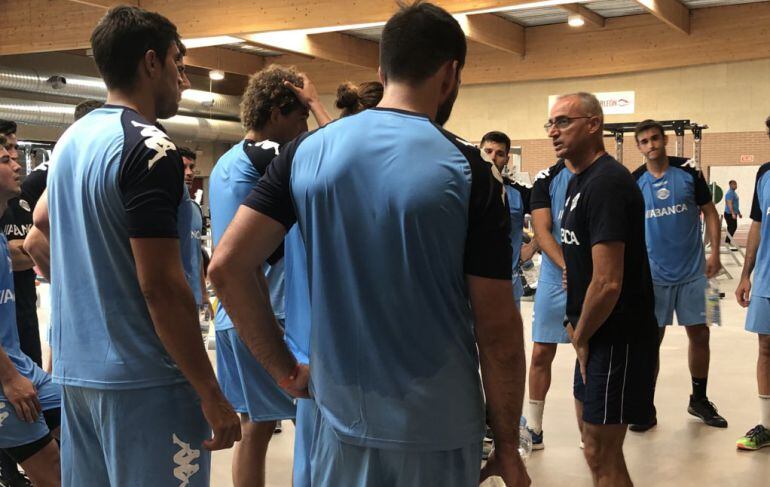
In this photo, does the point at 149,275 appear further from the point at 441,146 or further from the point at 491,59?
the point at 491,59

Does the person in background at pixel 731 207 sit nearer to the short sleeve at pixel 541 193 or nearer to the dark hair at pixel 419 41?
the short sleeve at pixel 541 193

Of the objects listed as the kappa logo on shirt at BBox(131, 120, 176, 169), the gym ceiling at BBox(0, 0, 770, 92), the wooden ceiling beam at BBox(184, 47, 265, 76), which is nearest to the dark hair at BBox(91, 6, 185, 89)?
the kappa logo on shirt at BBox(131, 120, 176, 169)

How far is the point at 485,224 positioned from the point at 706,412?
442 centimetres

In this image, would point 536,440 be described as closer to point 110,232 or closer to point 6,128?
point 6,128

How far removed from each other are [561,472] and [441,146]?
333cm

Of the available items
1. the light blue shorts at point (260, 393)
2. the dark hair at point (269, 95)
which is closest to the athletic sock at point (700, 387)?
the light blue shorts at point (260, 393)

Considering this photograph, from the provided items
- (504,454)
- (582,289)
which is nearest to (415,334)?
(504,454)

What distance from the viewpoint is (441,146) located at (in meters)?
1.67

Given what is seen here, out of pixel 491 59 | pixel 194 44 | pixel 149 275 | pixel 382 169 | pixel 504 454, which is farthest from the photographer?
pixel 491 59

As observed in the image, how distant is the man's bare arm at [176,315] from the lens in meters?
1.89

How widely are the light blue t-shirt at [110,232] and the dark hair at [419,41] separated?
589 mm

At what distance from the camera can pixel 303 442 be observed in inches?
82.4

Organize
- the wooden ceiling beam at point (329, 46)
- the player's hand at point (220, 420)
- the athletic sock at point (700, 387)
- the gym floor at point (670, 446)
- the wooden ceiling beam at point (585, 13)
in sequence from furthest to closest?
the wooden ceiling beam at point (585, 13) < the wooden ceiling beam at point (329, 46) < the athletic sock at point (700, 387) < the gym floor at point (670, 446) < the player's hand at point (220, 420)

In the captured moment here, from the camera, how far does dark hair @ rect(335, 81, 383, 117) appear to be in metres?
3.30
